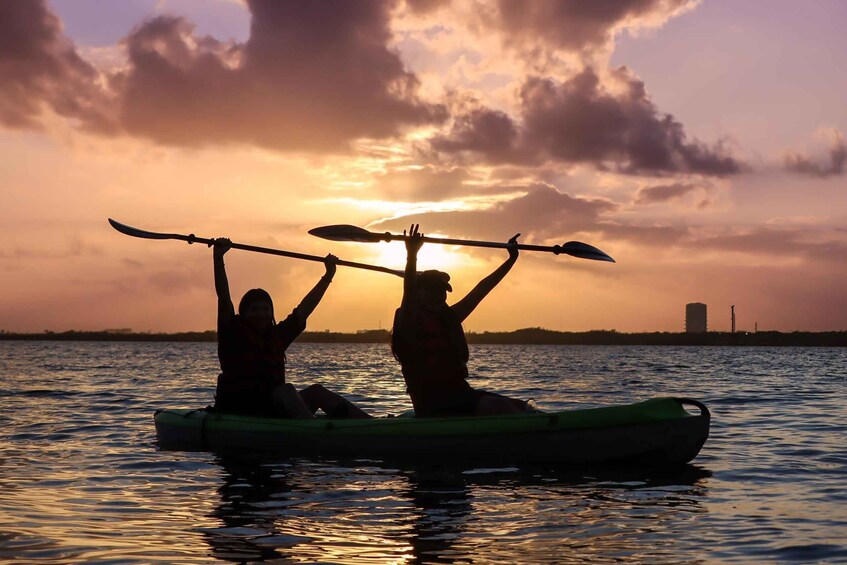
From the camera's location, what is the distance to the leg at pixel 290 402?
10.7 metres

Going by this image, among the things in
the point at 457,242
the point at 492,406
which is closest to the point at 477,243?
the point at 457,242

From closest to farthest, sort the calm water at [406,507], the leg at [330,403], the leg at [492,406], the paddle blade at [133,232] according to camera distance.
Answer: the calm water at [406,507] → the leg at [492,406] → the leg at [330,403] → the paddle blade at [133,232]

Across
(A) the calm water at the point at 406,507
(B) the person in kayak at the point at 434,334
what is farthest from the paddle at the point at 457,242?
(A) the calm water at the point at 406,507

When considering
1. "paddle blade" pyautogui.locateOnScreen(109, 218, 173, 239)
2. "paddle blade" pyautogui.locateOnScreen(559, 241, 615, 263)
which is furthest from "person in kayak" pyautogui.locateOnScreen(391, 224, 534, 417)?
"paddle blade" pyautogui.locateOnScreen(109, 218, 173, 239)

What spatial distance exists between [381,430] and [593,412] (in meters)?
2.27

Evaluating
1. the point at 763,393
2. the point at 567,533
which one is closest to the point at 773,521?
the point at 567,533

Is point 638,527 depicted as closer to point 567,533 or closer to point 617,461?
point 567,533

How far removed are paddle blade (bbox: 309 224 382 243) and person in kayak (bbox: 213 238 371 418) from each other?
1527 millimetres

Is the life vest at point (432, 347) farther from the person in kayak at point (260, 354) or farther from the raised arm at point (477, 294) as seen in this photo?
the person in kayak at point (260, 354)

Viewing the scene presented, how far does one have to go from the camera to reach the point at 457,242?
12281mm

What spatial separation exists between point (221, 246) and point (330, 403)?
223cm

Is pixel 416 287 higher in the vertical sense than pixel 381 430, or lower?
higher

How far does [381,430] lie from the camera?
10.1m

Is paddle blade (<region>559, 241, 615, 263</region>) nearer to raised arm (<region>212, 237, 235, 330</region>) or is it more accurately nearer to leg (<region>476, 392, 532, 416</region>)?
leg (<region>476, 392, 532, 416</region>)
